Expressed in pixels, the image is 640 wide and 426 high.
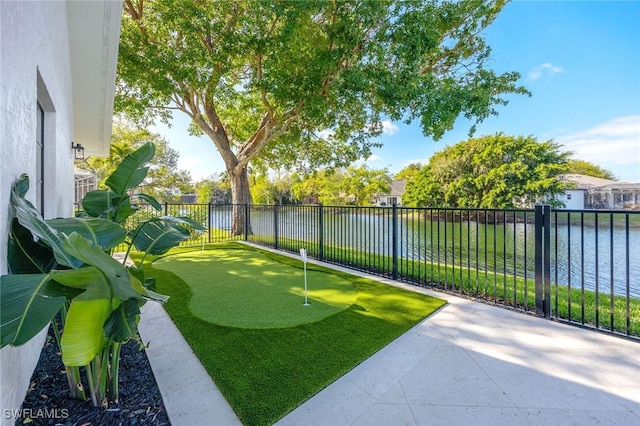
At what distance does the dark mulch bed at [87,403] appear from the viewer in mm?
1706

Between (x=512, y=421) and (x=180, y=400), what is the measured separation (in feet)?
7.80

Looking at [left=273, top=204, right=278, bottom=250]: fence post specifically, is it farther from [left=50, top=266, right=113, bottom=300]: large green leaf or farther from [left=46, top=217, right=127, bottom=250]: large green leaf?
[left=50, top=266, right=113, bottom=300]: large green leaf

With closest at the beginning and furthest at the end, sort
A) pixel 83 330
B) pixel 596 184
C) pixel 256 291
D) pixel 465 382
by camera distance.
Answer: pixel 83 330, pixel 465 382, pixel 256 291, pixel 596 184

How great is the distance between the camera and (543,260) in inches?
135

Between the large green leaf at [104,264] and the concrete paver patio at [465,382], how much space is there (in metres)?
1.21

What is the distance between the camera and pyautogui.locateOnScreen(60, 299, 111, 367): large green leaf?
1272 mm

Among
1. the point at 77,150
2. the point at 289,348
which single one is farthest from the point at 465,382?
the point at 77,150

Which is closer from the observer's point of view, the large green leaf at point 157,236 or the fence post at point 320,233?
the large green leaf at point 157,236

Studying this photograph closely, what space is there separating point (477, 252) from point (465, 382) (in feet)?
7.79

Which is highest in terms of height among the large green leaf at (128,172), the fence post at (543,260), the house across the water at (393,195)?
the house across the water at (393,195)

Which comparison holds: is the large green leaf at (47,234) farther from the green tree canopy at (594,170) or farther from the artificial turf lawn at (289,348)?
the green tree canopy at (594,170)

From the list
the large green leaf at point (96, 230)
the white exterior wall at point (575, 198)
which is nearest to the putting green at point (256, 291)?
the large green leaf at point (96, 230)

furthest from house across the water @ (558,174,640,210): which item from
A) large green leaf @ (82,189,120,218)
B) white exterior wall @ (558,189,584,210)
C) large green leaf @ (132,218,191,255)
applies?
large green leaf @ (82,189,120,218)

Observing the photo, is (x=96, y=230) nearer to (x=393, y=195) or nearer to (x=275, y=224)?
(x=275, y=224)
